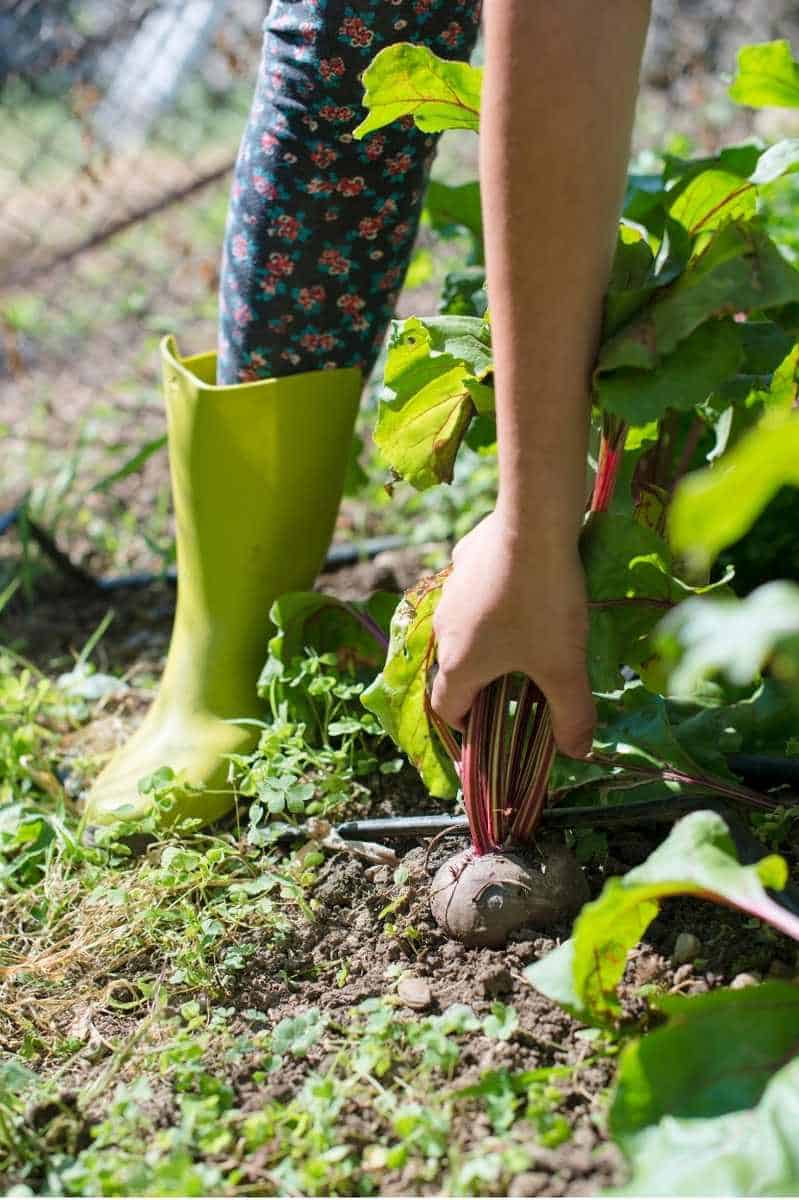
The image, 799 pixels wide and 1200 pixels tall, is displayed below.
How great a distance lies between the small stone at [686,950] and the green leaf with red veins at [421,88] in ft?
2.77

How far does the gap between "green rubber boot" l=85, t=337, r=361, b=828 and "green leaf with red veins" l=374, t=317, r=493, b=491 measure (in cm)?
36

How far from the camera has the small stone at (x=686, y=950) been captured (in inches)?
46.6

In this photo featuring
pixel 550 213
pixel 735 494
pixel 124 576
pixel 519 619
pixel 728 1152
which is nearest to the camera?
pixel 735 494

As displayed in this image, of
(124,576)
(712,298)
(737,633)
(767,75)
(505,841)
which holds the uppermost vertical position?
(767,75)

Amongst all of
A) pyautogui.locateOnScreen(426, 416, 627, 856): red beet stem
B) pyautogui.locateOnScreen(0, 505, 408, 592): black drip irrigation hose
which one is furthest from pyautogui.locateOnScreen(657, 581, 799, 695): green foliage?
pyautogui.locateOnScreen(0, 505, 408, 592): black drip irrigation hose

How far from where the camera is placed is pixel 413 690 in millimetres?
1340

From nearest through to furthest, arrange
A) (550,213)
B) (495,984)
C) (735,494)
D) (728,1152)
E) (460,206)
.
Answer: (735,494) → (728,1152) → (550,213) → (495,984) → (460,206)

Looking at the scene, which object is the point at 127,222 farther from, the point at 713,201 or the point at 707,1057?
the point at 707,1057

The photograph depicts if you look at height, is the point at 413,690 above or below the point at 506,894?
above

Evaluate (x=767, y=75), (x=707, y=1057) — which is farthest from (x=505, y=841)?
(x=767, y=75)

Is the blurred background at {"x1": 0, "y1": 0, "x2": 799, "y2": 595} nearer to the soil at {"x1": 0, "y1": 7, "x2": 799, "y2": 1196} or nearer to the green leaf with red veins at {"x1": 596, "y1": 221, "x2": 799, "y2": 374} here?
the soil at {"x1": 0, "y1": 7, "x2": 799, "y2": 1196}

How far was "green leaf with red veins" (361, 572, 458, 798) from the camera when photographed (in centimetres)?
130

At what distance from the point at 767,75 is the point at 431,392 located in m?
0.54

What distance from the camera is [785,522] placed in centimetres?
165
